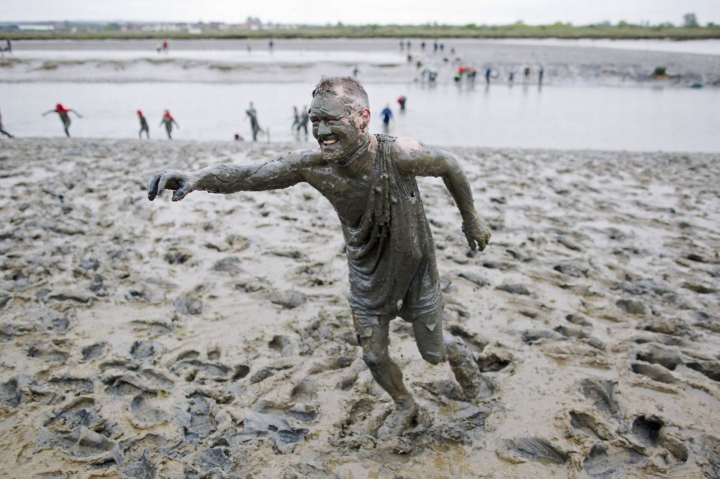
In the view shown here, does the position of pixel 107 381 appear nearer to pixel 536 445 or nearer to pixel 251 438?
pixel 251 438

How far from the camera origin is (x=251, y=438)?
3.44 meters

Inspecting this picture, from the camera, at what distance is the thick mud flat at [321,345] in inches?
130

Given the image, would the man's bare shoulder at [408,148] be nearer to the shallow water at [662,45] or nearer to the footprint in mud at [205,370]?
the footprint in mud at [205,370]

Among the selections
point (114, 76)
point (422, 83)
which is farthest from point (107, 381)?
point (114, 76)

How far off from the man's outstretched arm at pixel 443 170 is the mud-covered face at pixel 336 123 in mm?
282

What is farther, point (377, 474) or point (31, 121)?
point (31, 121)

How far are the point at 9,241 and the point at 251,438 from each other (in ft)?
16.1

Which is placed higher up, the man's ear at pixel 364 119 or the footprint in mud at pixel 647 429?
the man's ear at pixel 364 119

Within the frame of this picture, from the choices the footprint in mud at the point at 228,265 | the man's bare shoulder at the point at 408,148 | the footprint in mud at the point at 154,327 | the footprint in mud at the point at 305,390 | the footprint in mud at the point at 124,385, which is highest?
the man's bare shoulder at the point at 408,148

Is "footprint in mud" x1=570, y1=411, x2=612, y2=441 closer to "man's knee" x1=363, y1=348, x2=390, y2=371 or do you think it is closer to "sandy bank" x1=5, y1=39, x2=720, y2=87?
"man's knee" x1=363, y1=348, x2=390, y2=371

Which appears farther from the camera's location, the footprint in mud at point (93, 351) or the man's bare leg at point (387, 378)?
the footprint in mud at point (93, 351)

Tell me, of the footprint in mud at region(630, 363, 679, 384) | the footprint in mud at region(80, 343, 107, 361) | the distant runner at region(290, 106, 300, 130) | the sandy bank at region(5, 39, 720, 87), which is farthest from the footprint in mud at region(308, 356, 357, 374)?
the sandy bank at region(5, 39, 720, 87)

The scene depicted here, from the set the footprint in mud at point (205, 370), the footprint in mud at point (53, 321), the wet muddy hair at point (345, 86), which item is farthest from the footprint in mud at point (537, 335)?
the footprint in mud at point (53, 321)

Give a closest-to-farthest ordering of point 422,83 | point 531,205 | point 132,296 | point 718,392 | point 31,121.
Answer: point 718,392, point 132,296, point 531,205, point 31,121, point 422,83
